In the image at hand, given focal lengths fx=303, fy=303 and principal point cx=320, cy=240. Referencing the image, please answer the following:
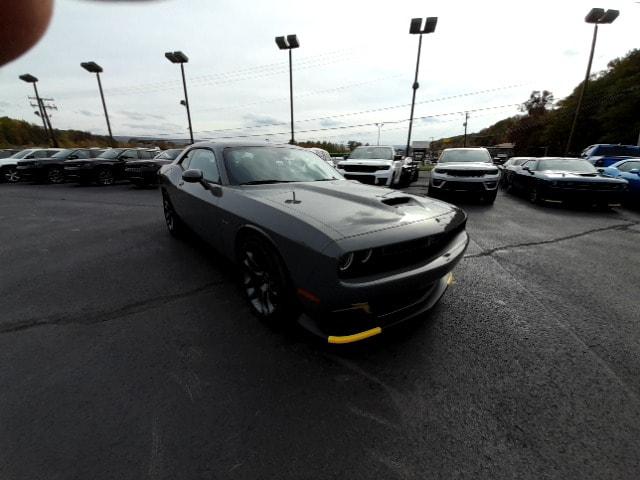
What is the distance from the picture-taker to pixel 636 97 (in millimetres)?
27438

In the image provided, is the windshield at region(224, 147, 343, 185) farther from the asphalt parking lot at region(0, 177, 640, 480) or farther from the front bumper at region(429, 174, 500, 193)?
the front bumper at region(429, 174, 500, 193)

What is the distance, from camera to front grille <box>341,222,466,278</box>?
6.20 feet

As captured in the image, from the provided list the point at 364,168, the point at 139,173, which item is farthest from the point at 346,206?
the point at 139,173

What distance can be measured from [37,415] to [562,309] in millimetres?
3943

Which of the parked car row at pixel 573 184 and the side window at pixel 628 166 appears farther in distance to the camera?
the side window at pixel 628 166

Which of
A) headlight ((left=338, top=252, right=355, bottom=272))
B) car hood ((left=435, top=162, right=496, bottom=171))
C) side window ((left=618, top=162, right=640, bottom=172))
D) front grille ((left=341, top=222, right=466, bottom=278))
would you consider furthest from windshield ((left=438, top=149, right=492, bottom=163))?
headlight ((left=338, top=252, right=355, bottom=272))

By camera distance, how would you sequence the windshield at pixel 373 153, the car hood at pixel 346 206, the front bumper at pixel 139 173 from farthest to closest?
the front bumper at pixel 139 173, the windshield at pixel 373 153, the car hood at pixel 346 206

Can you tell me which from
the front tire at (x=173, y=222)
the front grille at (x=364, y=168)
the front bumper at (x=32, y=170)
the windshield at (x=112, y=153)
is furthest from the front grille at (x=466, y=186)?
the front bumper at (x=32, y=170)

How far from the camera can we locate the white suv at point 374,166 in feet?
30.8

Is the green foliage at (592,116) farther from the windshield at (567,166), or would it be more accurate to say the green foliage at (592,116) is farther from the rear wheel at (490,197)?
the rear wheel at (490,197)

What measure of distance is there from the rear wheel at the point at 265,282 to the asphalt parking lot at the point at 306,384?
16 centimetres

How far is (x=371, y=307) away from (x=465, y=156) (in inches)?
348

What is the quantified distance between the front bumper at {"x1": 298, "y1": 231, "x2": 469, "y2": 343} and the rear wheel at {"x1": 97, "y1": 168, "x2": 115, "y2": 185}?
45.6ft

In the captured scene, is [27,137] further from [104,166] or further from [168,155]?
[168,155]
